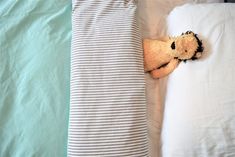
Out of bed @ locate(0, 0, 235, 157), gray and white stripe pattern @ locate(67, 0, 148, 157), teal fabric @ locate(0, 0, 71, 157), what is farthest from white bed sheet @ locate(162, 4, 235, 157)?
teal fabric @ locate(0, 0, 71, 157)

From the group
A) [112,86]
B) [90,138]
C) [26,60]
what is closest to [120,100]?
[112,86]

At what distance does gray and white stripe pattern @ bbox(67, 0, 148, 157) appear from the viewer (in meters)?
0.74

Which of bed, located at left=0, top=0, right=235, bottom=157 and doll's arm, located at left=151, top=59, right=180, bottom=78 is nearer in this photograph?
bed, located at left=0, top=0, right=235, bottom=157

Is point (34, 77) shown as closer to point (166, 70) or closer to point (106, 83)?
point (106, 83)

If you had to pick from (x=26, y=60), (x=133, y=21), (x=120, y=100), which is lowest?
(x=120, y=100)

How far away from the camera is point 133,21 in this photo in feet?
3.08

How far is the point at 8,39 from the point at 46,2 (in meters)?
0.24

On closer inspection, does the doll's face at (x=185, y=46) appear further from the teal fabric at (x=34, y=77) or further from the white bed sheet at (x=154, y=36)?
the teal fabric at (x=34, y=77)

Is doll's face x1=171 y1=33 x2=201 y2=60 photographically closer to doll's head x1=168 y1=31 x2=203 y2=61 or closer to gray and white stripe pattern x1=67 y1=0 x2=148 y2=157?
doll's head x1=168 y1=31 x2=203 y2=61

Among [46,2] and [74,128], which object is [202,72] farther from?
[46,2]

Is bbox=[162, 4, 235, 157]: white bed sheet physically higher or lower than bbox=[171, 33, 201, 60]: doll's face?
lower

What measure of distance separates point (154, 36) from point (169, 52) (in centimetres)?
20

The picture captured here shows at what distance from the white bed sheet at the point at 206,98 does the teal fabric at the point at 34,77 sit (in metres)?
0.38

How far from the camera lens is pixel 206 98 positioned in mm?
746
